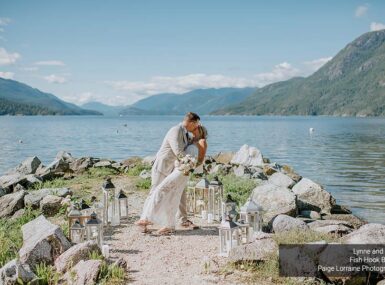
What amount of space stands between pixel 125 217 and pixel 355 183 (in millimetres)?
18000

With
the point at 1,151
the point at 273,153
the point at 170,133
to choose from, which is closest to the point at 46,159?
the point at 1,151

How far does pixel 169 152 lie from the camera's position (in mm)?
10672

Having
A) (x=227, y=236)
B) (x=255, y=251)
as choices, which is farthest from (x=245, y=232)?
(x=255, y=251)

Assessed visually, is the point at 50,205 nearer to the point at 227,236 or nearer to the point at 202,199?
the point at 202,199

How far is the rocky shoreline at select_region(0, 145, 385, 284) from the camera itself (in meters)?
7.57

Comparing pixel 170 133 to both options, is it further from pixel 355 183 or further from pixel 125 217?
pixel 355 183

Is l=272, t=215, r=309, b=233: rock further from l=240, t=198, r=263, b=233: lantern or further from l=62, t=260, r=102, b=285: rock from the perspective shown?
l=62, t=260, r=102, b=285: rock

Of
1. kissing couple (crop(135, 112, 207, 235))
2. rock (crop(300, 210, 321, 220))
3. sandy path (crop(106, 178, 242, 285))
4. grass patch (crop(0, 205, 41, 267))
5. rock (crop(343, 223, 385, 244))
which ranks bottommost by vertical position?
rock (crop(300, 210, 321, 220))

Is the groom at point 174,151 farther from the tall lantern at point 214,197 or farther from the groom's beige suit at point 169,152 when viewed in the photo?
the tall lantern at point 214,197

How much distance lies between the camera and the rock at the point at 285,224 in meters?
10.2

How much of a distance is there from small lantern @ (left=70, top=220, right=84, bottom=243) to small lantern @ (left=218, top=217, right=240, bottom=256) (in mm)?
2770

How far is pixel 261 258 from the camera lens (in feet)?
25.2

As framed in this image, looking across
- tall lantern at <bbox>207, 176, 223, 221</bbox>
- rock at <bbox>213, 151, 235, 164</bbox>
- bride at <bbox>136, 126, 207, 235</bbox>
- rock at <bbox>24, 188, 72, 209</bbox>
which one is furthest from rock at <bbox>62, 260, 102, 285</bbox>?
rock at <bbox>213, 151, 235, 164</bbox>

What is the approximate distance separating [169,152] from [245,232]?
2623 millimetres
